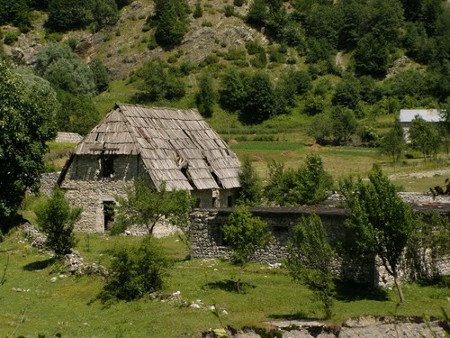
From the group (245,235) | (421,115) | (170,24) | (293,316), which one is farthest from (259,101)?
(293,316)

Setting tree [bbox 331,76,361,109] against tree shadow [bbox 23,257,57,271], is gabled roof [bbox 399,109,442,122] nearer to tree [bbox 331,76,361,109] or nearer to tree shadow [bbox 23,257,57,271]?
tree [bbox 331,76,361,109]

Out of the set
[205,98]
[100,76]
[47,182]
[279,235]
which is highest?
[100,76]

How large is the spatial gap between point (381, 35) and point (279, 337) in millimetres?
110281

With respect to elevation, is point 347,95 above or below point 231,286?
above

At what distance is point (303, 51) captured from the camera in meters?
113

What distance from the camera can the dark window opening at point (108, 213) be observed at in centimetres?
3953

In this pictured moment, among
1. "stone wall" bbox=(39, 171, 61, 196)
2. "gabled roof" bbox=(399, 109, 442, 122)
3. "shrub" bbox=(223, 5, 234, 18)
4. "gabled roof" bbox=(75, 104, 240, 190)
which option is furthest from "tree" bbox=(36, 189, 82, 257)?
"shrub" bbox=(223, 5, 234, 18)

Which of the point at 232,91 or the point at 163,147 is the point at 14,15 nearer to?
the point at 232,91

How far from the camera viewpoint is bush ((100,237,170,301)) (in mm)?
24766

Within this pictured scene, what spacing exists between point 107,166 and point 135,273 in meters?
15.8

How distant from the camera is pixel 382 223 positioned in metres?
25.3

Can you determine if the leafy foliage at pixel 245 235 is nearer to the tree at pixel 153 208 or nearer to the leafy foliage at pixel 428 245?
the tree at pixel 153 208

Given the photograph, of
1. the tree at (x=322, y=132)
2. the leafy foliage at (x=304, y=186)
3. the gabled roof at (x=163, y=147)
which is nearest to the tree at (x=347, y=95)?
the tree at (x=322, y=132)

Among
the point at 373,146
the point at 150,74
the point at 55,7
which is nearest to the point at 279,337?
the point at 373,146
